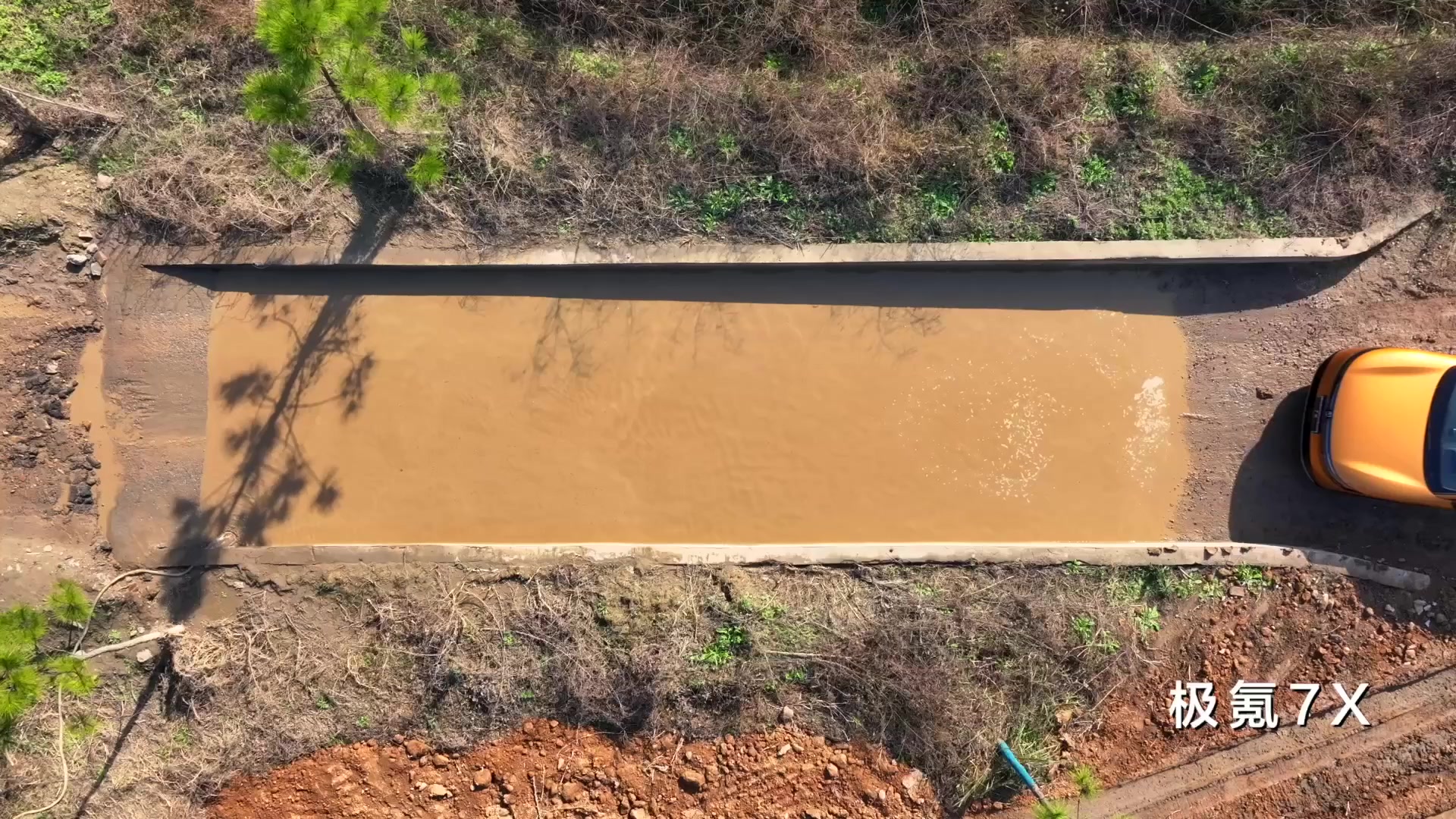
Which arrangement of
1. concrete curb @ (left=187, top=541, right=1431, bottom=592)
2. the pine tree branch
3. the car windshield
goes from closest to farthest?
1. the pine tree branch
2. the car windshield
3. concrete curb @ (left=187, top=541, right=1431, bottom=592)

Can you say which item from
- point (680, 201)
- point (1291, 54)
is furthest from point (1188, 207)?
point (680, 201)

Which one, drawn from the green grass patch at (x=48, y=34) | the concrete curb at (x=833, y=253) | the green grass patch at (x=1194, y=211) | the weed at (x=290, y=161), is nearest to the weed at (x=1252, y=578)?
the concrete curb at (x=833, y=253)

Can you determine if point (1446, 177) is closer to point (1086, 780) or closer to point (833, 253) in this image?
point (833, 253)

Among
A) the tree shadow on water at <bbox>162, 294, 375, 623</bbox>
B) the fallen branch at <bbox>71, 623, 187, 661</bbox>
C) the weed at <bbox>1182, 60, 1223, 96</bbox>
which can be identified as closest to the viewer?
the fallen branch at <bbox>71, 623, 187, 661</bbox>

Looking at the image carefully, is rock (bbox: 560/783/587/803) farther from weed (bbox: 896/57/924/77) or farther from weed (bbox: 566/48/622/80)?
weed (bbox: 896/57/924/77)

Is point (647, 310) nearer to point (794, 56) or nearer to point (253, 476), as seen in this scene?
point (794, 56)

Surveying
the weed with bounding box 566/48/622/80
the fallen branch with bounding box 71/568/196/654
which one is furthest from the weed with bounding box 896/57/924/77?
the fallen branch with bounding box 71/568/196/654

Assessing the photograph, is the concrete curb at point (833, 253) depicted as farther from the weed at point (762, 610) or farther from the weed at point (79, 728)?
the weed at point (79, 728)

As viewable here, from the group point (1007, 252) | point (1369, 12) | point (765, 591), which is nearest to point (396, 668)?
point (765, 591)
